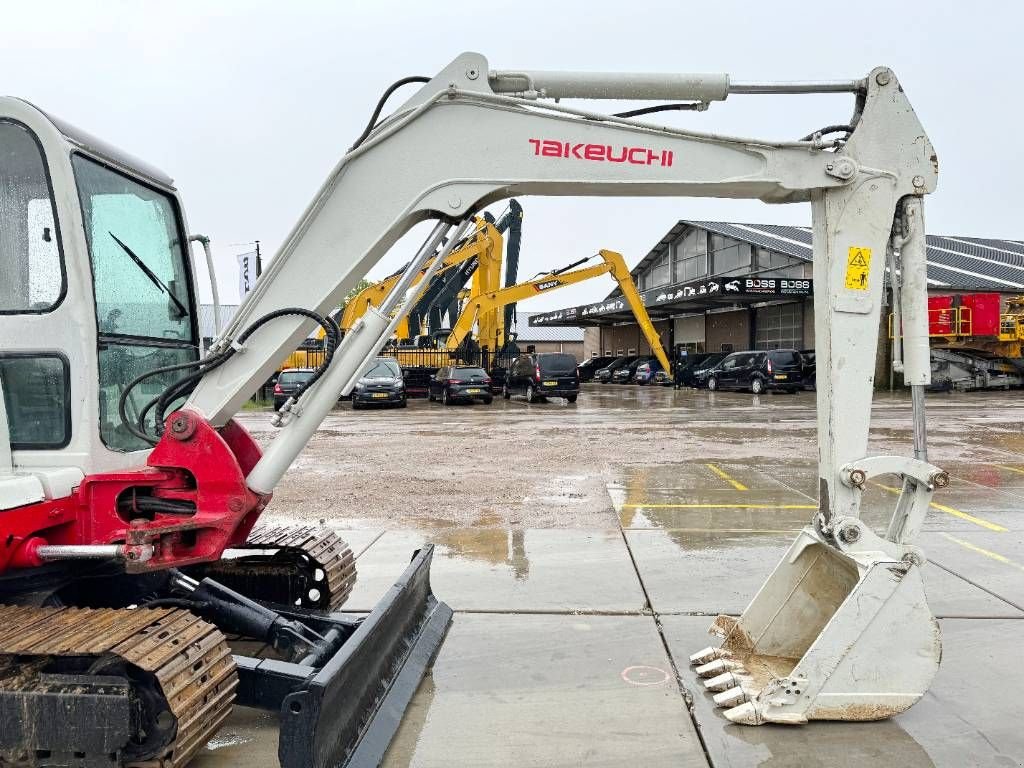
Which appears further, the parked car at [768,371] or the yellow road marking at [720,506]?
the parked car at [768,371]

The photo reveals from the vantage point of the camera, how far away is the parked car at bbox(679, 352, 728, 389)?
35.8m

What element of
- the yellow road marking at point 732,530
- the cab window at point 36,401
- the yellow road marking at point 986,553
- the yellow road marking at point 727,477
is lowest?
the yellow road marking at point 986,553

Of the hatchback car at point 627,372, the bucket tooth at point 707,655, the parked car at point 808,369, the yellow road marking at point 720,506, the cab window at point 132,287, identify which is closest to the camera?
the cab window at point 132,287

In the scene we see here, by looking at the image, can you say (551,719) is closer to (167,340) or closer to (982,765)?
(982,765)

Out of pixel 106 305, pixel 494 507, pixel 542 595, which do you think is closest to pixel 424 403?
pixel 494 507

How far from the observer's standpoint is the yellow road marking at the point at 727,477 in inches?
416

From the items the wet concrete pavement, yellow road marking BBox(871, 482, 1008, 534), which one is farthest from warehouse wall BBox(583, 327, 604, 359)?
yellow road marking BBox(871, 482, 1008, 534)

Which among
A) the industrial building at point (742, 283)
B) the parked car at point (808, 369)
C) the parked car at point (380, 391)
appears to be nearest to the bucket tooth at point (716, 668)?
the parked car at point (380, 391)

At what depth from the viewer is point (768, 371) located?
99.6 ft

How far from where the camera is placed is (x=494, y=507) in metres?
9.37

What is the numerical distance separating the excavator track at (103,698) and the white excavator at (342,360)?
0.05 meters

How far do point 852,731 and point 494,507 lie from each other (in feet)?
19.0

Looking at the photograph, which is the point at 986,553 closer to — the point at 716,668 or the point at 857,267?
the point at 716,668

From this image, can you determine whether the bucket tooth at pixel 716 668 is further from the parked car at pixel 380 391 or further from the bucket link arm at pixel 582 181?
the parked car at pixel 380 391
